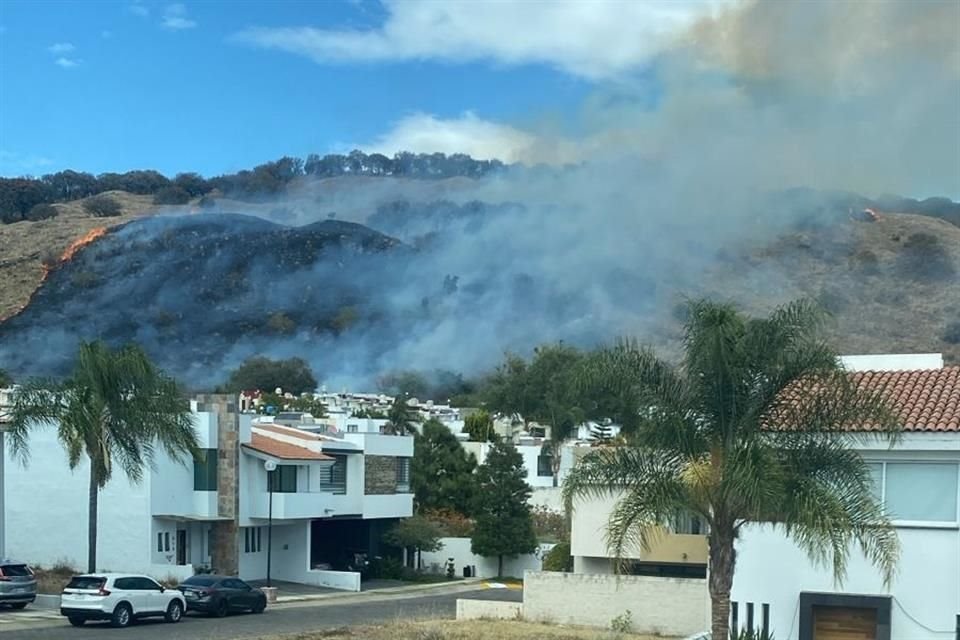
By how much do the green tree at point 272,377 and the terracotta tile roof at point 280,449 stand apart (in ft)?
245

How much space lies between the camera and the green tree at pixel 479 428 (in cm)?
9719

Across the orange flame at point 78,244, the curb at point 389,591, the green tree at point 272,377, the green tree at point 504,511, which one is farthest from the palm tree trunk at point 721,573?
the orange flame at point 78,244

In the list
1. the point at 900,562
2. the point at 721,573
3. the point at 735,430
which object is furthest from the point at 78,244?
the point at 735,430

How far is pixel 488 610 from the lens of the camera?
38.8 meters

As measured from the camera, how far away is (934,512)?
87.9 ft

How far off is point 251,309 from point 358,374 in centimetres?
1927

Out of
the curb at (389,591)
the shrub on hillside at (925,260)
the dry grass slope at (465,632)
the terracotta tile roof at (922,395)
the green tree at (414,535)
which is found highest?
the shrub on hillside at (925,260)

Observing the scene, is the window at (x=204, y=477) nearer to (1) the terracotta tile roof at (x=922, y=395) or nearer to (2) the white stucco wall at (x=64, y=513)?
(2) the white stucco wall at (x=64, y=513)

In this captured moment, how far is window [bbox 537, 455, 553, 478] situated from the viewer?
91312 millimetres

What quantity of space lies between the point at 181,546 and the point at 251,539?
368cm

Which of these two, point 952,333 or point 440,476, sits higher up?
point 952,333

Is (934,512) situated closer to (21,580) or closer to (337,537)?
(21,580)

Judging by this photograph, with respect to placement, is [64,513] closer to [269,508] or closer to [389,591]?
[269,508]

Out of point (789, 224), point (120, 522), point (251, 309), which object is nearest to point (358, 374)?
point (251, 309)
